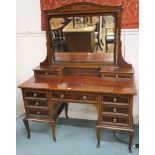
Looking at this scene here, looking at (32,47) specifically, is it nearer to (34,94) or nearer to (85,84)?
(34,94)

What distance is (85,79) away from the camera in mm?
2223

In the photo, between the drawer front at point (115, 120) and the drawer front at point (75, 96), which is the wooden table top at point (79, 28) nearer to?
the drawer front at point (75, 96)

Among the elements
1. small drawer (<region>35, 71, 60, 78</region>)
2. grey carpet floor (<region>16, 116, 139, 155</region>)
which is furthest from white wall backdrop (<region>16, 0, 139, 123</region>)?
small drawer (<region>35, 71, 60, 78</region>)

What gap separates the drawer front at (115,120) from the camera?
197 cm

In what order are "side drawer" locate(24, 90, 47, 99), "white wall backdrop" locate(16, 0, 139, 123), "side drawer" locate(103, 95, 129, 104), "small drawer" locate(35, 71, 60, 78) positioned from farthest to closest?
"white wall backdrop" locate(16, 0, 139, 123) < "small drawer" locate(35, 71, 60, 78) < "side drawer" locate(24, 90, 47, 99) < "side drawer" locate(103, 95, 129, 104)

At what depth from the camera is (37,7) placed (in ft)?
8.28

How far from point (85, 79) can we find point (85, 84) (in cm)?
15

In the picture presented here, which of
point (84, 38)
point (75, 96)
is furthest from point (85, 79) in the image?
point (84, 38)

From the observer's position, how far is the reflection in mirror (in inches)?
86.3

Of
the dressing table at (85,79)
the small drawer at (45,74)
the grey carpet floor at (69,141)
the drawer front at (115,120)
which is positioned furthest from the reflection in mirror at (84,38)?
the grey carpet floor at (69,141)

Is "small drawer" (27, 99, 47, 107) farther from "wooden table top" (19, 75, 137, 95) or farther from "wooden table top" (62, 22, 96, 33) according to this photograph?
"wooden table top" (62, 22, 96, 33)
